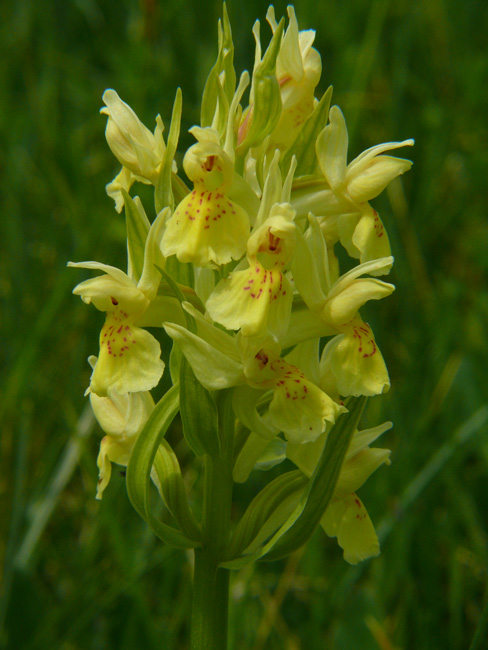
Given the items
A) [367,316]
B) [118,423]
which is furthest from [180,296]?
[367,316]

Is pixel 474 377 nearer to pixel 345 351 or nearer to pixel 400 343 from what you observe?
pixel 400 343

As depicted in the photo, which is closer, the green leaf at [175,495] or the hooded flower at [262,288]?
the hooded flower at [262,288]

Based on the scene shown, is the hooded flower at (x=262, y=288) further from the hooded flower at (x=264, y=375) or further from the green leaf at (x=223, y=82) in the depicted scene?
the green leaf at (x=223, y=82)

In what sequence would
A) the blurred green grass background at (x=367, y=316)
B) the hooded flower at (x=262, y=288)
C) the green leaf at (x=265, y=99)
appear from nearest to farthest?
the hooded flower at (x=262, y=288), the green leaf at (x=265, y=99), the blurred green grass background at (x=367, y=316)

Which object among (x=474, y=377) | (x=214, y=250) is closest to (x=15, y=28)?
(x=474, y=377)

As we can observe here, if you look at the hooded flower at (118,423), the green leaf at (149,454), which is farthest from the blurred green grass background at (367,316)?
the green leaf at (149,454)

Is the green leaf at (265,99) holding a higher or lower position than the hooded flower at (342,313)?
higher
